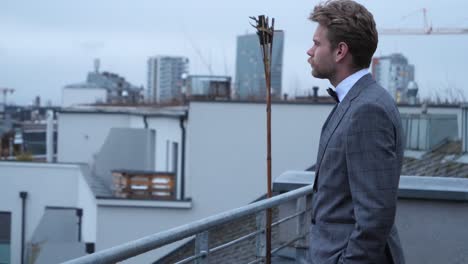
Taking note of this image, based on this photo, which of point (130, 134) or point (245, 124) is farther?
point (130, 134)

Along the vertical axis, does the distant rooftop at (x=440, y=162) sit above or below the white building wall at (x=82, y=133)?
above

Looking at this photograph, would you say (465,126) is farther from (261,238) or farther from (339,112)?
(339,112)

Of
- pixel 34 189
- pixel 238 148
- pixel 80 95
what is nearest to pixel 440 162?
pixel 238 148

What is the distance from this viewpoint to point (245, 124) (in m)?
23.2

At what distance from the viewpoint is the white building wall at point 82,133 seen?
35438 millimetres

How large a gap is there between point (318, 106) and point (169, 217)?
4.88m

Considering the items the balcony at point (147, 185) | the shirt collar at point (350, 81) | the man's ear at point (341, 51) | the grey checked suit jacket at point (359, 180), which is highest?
the man's ear at point (341, 51)

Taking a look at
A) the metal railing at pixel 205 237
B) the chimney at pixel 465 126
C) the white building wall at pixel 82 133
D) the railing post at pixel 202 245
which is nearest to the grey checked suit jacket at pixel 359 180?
the metal railing at pixel 205 237

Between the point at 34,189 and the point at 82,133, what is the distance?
24.3 feet

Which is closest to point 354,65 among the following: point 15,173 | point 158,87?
point 15,173

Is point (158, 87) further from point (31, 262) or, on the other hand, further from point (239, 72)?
point (31, 262)

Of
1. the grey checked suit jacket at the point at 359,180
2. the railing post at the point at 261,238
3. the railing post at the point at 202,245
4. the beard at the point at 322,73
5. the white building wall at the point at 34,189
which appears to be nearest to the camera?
the grey checked suit jacket at the point at 359,180

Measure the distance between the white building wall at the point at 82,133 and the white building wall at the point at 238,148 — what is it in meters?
12.4

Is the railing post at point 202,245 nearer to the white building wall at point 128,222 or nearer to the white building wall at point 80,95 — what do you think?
the white building wall at point 128,222
